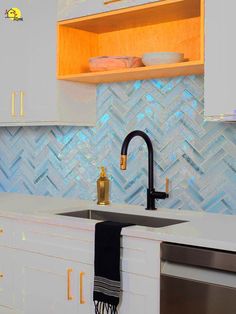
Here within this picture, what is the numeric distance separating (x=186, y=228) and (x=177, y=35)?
4.01 ft

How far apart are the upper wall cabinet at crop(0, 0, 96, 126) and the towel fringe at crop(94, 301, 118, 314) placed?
120cm

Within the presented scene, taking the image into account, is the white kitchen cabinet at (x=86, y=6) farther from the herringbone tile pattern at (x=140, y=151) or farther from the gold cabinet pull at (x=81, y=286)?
the gold cabinet pull at (x=81, y=286)

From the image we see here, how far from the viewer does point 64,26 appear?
10.9 feet

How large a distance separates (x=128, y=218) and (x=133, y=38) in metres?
1.09

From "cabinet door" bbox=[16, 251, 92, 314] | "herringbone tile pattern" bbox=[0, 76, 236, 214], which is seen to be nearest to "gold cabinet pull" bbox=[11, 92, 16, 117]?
"herringbone tile pattern" bbox=[0, 76, 236, 214]

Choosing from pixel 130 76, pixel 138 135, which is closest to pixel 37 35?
pixel 130 76

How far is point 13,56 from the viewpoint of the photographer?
3529 mm

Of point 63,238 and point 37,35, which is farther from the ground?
point 37,35

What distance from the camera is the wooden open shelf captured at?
292cm

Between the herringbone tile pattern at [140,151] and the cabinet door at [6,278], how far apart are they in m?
0.72

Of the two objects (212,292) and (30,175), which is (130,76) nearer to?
(30,175)

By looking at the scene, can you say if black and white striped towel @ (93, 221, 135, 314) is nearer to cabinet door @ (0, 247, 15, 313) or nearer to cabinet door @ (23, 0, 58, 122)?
cabinet door @ (0, 247, 15, 313)

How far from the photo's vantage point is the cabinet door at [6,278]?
10.2 ft

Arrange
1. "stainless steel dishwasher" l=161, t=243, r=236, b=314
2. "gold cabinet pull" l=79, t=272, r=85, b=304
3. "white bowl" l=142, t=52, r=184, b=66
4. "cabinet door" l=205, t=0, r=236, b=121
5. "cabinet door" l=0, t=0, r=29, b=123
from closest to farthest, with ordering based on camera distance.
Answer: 1. "stainless steel dishwasher" l=161, t=243, r=236, b=314
2. "cabinet door" l=205, t=0, r=236, b=121
3. "gold cabinet pull" l=79, t=272, r=85, b=304
4. "white bowl" l=142, t=52, r=184, b=66
5. "cabinet door" l=0, t=0, r=29, b=123
